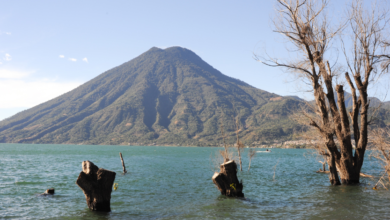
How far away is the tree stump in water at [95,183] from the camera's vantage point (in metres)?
12.6

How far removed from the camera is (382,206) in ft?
47.0

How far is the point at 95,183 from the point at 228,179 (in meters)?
7.27

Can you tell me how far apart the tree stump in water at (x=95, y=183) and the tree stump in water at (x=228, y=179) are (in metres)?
6.00

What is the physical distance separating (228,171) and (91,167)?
7.24m

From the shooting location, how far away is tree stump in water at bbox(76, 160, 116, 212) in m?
12.6

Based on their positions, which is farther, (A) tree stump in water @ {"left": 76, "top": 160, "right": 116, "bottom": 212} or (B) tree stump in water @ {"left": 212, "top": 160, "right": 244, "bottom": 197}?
(B) tree stump in water @ {"left": 212, "top": 160, "right": 244, "bottom": 197}

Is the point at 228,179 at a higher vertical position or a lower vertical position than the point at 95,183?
lower

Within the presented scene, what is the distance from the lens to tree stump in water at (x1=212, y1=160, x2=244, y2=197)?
1541 cm

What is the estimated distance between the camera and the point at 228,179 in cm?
1575

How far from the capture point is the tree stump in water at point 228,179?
15414 mm

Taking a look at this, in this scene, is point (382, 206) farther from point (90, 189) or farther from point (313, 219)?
point (90, 189)

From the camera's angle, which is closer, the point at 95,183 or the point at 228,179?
the point at 95,183

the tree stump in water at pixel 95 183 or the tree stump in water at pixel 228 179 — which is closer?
the tree stump in water at pixel 95 183

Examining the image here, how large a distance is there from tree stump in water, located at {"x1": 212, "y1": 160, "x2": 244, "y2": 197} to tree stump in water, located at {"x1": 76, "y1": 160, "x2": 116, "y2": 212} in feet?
19.7
